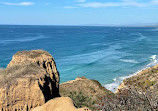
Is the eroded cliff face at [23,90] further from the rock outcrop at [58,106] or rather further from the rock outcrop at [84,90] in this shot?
the rock outcrop at [84,90]

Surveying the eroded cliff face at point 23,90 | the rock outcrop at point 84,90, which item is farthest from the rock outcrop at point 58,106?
the rock outcrop at point 84,90

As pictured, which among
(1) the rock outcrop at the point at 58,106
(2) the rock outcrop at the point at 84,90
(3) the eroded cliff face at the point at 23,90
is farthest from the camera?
(2) the rock outcrop at the point at 84,90

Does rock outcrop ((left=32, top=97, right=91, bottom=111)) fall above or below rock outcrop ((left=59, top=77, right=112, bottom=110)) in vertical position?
above

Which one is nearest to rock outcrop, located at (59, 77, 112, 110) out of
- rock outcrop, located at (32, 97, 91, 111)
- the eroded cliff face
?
the eroded cliff face

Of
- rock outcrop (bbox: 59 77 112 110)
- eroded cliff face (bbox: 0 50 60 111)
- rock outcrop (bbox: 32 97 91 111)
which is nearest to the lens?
rock outcrop (bbox: 32 97 91 111)

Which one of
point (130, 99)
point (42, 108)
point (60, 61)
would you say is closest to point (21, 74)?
point (42, 108)

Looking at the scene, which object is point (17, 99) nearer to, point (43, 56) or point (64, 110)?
point (64, 110)

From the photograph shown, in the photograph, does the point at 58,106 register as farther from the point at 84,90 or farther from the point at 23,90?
the point at 84,90

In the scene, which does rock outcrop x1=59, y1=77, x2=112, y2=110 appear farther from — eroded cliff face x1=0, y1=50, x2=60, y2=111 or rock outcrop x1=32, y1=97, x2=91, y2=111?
rock outcrop x1=32, y1=97, x2=91, y2=111

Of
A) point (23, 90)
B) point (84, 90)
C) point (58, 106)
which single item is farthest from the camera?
point (84, 90)

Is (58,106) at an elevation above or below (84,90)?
above

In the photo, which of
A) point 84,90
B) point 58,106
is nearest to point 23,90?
point 58,106

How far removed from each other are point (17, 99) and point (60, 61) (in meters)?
43.8

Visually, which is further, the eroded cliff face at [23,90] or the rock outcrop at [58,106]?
the eroded cliff face at [23,90]
